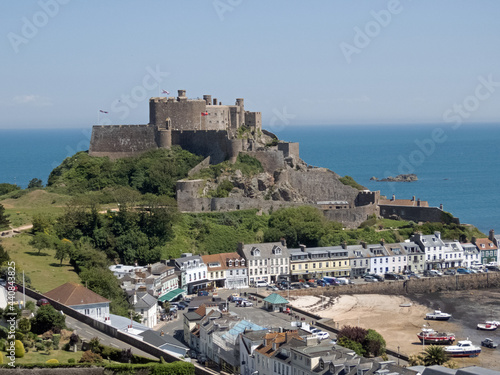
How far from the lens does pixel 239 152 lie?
221 feet

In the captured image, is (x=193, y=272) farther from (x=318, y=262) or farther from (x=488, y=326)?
(x=488, y=326)

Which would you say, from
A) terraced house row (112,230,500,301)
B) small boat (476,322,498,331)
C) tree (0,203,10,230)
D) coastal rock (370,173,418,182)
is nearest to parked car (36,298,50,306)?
terraced house row (112,230,500,301)

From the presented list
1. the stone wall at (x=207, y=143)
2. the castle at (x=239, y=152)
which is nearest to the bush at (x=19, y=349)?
the castle at (x=239, y=152)

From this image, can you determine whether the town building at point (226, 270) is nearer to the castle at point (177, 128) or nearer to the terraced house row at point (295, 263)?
the terraced house row at point (295, 263)

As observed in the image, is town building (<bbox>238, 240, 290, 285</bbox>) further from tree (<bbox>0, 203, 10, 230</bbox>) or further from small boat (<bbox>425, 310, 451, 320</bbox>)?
tree (<bbox>0, 203, 10, 230</bbox>)

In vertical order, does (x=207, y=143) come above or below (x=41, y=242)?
above

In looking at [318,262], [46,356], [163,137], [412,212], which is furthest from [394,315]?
[46,356]

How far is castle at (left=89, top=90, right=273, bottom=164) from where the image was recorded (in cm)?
6975

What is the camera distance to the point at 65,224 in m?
58.3

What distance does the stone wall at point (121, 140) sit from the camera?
7056cm

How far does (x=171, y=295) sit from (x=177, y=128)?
822 inches

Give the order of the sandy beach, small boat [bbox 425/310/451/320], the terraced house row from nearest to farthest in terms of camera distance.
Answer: the sandy beach → small boat [bbox 425/310/451/320] → the terraced house row

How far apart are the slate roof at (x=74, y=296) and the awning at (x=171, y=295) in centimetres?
1055

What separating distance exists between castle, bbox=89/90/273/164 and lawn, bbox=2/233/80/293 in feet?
54.6
